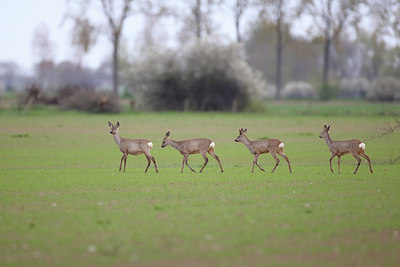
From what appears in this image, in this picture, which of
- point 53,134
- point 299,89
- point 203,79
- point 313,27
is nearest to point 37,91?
point 203,79

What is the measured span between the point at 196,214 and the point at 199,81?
183 feet

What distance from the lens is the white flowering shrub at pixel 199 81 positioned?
6712cm

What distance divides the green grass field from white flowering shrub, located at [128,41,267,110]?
43815 mm

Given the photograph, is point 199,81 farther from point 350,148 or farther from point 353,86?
point 353,86

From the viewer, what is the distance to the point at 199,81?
67.4 metres

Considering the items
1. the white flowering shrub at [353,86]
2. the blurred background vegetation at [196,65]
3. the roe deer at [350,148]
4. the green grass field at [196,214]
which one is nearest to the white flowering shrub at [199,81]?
the blurred background vegetation at [196,65]

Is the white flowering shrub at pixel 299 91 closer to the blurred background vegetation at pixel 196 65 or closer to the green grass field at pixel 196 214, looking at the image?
the blurred background vegetation at pixel 196 65

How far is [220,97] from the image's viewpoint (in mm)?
67062

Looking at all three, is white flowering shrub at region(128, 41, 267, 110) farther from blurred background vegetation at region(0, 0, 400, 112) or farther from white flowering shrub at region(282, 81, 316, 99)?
white flowering shrub at region(282, 81, 316, 99)

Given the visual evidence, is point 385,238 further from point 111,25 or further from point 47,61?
point 47,61

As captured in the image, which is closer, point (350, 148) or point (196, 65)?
point (350, 148)

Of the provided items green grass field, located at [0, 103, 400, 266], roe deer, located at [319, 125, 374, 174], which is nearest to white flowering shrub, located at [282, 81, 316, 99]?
green grass field, located at [0, 103, 400, 266]

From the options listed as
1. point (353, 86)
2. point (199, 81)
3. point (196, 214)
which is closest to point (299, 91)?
point (353, 86)

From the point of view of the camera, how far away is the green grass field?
9.40 m
